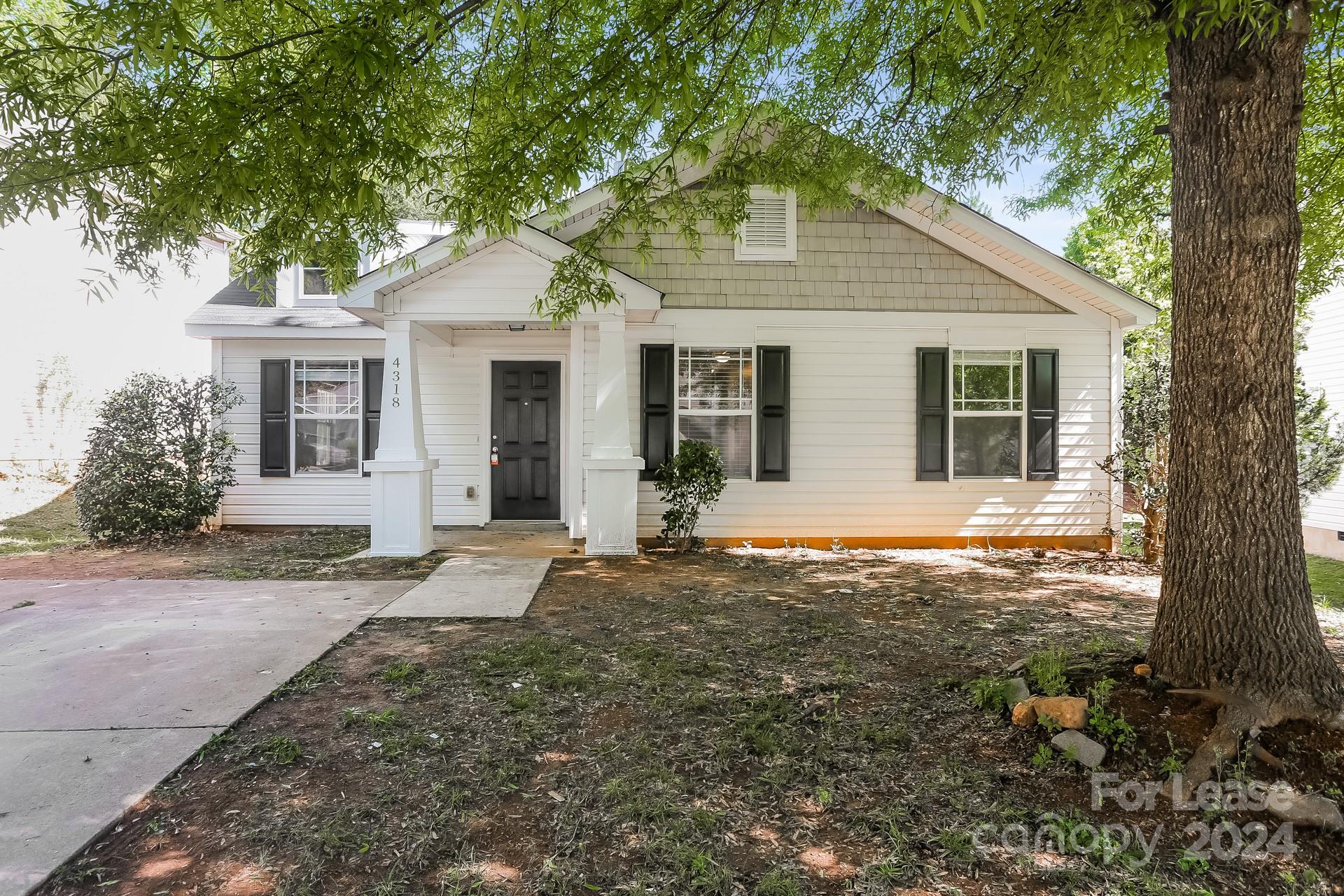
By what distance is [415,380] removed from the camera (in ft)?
25.4

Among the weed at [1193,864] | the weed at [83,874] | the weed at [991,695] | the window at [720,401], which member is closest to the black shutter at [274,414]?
the window at [720,401]

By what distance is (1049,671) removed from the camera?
353cm

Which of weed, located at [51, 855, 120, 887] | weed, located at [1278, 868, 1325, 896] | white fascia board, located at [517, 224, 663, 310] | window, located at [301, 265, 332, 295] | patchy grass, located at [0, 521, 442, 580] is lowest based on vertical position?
weed, located at [1278, 868, 1325, 896]

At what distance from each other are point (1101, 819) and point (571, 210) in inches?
298

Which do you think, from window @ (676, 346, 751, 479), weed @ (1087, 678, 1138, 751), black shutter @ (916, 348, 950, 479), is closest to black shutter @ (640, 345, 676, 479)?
window @ (676, 346, 751, 479)

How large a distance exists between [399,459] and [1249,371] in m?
7.04

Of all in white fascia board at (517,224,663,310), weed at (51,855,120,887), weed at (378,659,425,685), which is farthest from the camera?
white fascia board at (517,224,663,310)

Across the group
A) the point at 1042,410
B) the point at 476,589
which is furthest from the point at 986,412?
the point at 476,589

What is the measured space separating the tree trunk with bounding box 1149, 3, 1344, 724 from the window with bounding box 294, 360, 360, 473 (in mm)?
9423

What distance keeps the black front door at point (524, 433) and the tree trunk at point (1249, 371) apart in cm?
745

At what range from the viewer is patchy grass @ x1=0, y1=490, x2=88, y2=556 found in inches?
344

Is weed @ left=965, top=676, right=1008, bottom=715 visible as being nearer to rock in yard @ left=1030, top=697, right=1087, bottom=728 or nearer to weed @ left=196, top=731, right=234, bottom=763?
rock in yard @ left=1030, top=697, right=1087, bottom=728

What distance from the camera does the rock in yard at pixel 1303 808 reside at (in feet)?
8.19

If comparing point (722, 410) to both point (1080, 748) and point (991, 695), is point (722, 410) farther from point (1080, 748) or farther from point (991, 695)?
point (1080, 748)
